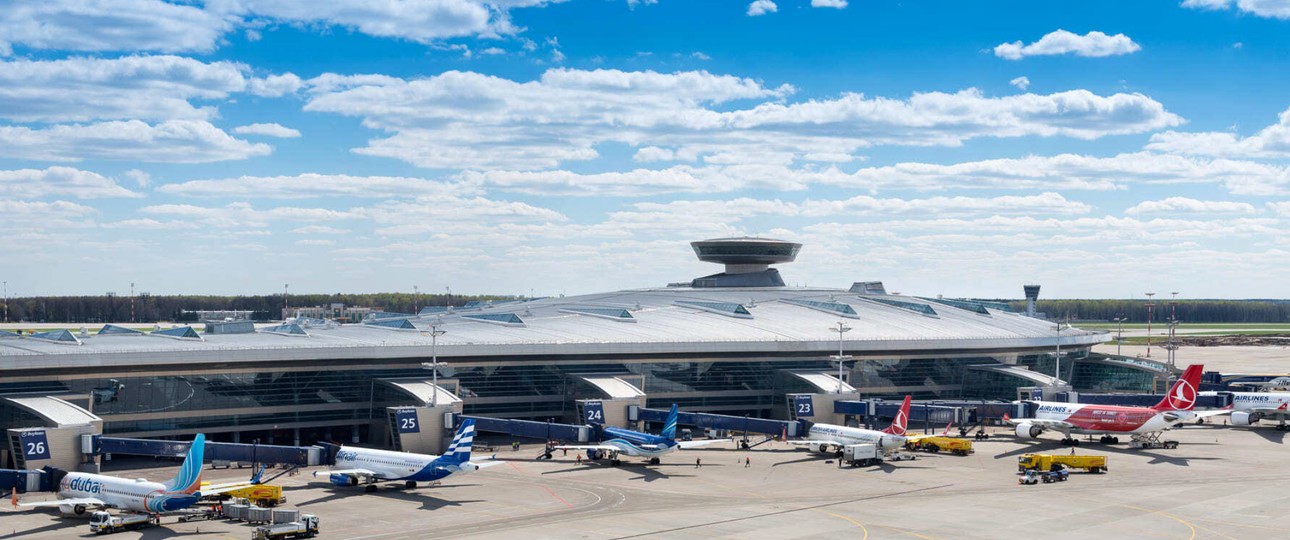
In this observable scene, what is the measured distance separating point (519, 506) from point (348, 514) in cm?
990

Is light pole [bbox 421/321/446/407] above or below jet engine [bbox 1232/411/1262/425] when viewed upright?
above

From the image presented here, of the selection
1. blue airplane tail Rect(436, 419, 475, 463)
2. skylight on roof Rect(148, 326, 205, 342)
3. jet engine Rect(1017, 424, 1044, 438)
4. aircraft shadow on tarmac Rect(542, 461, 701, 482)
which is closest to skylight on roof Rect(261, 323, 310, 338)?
skylight on roof Rect(148, 326, 205, 342)

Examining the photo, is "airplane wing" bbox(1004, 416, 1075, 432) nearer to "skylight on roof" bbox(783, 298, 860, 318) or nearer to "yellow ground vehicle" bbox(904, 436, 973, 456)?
"yellow ground vehicle" bbox(904, 436, 973, 456)

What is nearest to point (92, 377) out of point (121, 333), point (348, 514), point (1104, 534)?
point (121, 333)

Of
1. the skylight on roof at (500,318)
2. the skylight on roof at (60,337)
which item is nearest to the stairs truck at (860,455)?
the skylight on roof at (500,318)

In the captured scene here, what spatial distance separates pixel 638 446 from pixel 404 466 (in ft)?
61.9

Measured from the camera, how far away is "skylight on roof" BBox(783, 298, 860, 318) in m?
150

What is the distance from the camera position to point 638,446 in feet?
301

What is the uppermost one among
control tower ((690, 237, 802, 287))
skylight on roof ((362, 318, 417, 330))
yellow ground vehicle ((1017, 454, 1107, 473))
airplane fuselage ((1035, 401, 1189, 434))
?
control tower ((690, 237, 802, 287))

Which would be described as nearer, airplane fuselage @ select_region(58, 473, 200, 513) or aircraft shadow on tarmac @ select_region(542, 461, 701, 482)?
airplane fuselage @ select_region(58, 473, 200, 513)

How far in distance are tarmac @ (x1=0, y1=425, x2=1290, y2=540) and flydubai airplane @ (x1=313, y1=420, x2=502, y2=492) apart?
105 centimetres

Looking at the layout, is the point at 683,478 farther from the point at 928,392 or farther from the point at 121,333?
the point at 121,333

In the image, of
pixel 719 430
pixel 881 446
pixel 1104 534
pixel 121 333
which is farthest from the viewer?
pixel 121 333

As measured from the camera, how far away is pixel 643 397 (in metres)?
116
